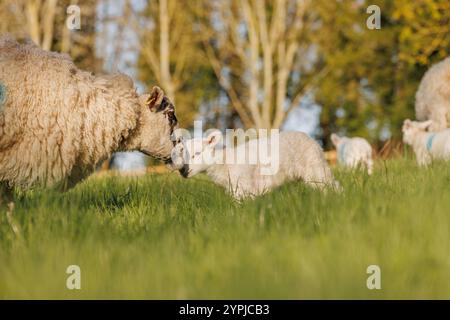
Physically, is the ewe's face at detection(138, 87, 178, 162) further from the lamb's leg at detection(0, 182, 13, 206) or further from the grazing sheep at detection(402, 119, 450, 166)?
the grazing sheep at detection(402, 119, 450, 166)

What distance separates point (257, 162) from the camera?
20.3 feet

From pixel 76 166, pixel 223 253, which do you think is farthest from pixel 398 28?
pixel 223 253

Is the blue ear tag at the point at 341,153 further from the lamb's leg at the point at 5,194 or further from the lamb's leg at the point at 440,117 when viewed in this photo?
the lamb's leg at the point at 5,194

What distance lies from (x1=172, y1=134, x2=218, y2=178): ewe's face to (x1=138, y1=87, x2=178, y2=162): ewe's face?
0.80 ft

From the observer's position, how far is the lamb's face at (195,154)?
6241 mm

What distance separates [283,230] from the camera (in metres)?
4.23

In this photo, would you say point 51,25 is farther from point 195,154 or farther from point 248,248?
point 248,248

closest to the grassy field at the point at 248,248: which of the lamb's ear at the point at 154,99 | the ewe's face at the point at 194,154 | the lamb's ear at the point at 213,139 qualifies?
the ewe's face at the point at 194,154

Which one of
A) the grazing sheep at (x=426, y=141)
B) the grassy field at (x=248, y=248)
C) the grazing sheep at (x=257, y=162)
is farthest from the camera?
the grazing sheep at (x=426, y=141)

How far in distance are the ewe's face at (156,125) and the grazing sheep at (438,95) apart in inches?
199

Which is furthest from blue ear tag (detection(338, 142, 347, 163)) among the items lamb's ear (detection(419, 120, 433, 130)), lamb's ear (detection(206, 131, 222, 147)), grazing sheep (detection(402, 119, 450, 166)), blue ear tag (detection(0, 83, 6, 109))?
blue ear tag (detection(0, 83, 6, 109))

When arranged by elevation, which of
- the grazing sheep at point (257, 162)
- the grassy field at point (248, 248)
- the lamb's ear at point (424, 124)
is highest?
the lamb's ear at point (424, 124)

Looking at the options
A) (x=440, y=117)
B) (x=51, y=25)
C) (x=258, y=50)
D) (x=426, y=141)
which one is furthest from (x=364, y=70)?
(x=426, y=141)
